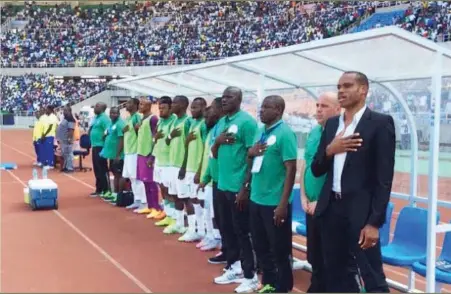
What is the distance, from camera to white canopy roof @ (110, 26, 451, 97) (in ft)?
14.3

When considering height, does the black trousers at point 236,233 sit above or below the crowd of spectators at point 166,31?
below

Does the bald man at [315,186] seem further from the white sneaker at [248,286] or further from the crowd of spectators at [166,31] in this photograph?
the crowd of spectators at [166,31]

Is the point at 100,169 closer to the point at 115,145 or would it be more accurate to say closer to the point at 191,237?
the point at 115,145

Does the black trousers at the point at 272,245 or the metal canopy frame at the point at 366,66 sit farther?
the black trousers at the point at 272,245

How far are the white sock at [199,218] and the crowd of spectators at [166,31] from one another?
2499 centimetres

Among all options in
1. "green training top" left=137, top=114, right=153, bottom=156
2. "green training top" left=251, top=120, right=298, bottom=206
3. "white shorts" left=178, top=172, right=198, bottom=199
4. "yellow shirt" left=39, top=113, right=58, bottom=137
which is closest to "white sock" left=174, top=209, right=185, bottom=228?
"white shorts" left=178, top=172, right=198, bottom=199

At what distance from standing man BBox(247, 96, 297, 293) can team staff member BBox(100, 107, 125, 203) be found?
233 inches

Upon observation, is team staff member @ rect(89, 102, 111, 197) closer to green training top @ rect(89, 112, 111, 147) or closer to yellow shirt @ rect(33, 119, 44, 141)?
green training top @ rect(89, 112, 111, 147)

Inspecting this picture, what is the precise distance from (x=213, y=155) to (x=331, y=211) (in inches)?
99.1

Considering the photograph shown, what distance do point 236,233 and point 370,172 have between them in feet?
7.92

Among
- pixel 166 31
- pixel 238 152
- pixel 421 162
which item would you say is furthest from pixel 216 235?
pixel 166 31

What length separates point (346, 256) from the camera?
387cm

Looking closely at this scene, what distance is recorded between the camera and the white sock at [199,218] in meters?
7.63

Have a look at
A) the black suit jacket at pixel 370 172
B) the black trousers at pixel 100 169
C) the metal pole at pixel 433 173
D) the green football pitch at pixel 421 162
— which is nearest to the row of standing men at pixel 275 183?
the black suit jacket at pixel 370 172
